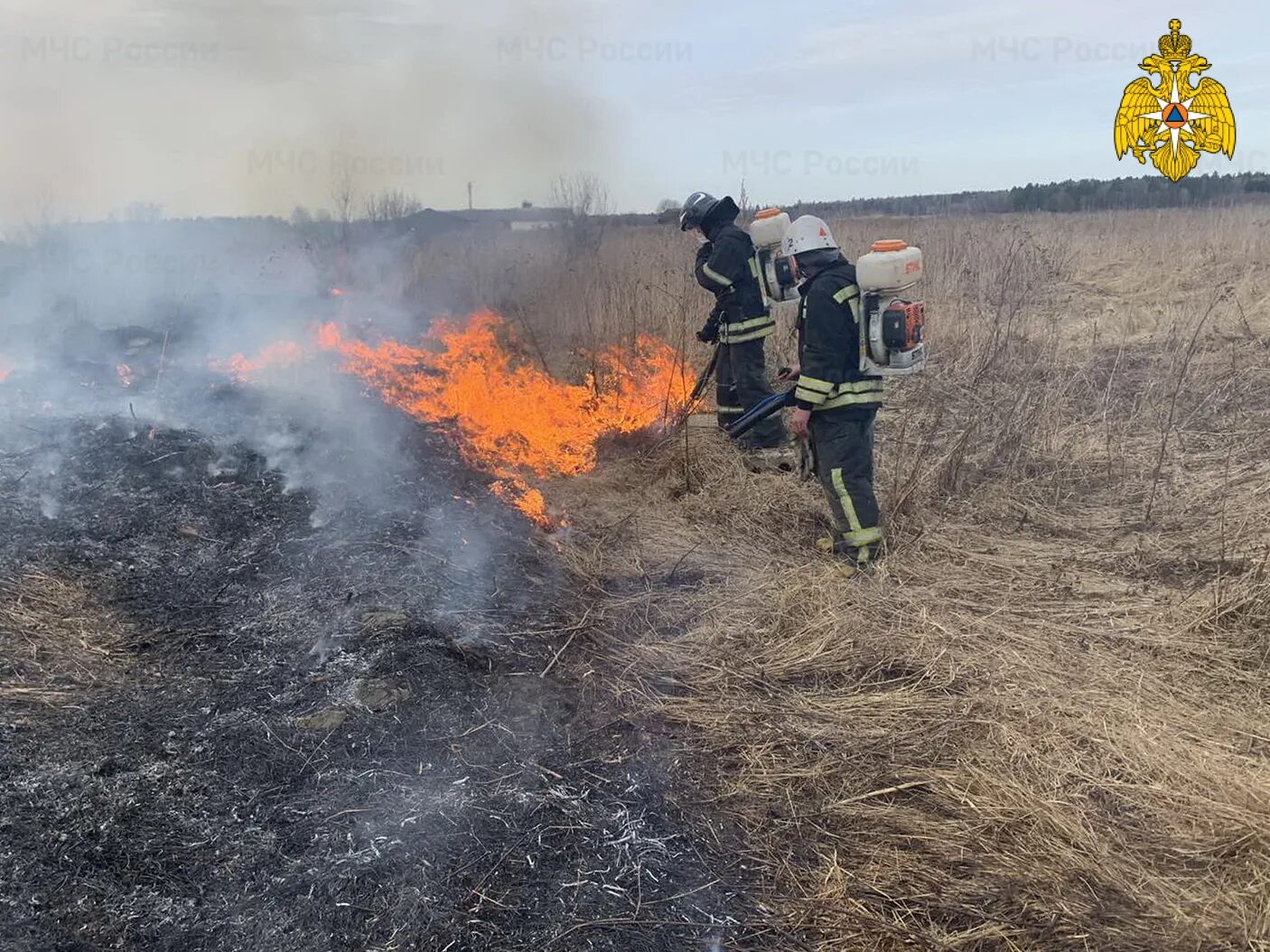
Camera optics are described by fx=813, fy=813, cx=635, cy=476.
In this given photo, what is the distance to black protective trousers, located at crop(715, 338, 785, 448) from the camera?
23.6 ft

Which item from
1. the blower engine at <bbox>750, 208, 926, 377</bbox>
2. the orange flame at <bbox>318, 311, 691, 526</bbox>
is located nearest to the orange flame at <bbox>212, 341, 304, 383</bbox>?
the orange flame at <bbox>318, 311, 691, 526</bbox>

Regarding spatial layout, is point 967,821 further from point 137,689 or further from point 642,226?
point 642,226

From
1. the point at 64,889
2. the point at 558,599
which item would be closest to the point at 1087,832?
the point at 558,599

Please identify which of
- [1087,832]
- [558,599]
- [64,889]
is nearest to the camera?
[64,889]

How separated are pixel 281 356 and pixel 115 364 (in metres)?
1.42

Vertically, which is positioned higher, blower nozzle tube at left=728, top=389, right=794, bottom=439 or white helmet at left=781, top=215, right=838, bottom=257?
white helmet at left=781, top=215, right=838, bottom=257

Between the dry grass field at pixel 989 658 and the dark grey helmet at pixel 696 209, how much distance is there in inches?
52.8

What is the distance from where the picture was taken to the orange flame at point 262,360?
7734 mm

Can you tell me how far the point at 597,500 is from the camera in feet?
20.3

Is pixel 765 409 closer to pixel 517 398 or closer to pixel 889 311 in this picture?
pixel 889 311

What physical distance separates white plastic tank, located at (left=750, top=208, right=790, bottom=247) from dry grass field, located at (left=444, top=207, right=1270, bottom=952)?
5.57 ft

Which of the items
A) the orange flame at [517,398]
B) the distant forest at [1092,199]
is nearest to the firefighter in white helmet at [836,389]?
the orange flame at [517,398]

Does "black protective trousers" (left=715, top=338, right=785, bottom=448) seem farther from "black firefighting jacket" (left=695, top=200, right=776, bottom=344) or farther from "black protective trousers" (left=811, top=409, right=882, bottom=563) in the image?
"black protective trousers" (left=811, top=409, right=882, bottom=563)

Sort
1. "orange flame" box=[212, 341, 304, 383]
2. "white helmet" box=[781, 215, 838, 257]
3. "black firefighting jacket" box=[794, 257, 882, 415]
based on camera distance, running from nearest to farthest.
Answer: "black firefighting jacket" box=[794, 257, 882, 415]
"white helmet" box=[781, 215, 838, 257]
"orange flame" box=[212, 341, 304, 383]
